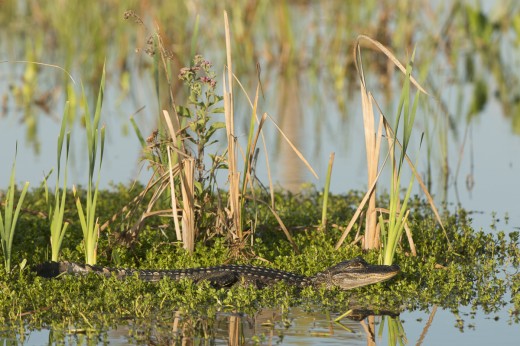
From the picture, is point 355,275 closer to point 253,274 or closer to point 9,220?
point 253,274

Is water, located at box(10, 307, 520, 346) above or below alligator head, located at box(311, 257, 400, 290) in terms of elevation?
below

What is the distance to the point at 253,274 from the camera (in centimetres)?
910

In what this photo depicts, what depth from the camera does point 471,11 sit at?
21141 millimetres

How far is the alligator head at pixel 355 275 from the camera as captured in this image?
8.95 meters

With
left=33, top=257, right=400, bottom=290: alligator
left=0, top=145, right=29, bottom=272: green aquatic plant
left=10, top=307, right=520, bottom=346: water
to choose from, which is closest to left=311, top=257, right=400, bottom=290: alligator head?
left=33, top=257, right=400, bottom=290: alligator

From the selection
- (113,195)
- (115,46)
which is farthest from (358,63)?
(115,46)

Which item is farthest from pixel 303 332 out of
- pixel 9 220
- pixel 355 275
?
pixel 9 220

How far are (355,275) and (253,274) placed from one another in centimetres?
84

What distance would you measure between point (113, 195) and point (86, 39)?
29.6 feet

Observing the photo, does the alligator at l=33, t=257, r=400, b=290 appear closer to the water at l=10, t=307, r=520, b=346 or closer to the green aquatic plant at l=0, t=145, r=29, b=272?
the green aquatic plant at l=0, t=145, r=29, b=272

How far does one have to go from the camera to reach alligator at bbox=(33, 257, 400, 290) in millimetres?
8992

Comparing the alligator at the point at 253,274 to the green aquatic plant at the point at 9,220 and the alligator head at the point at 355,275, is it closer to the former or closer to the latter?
the alligator head at the point at 355,275

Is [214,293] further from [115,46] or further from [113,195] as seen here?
[115,46]

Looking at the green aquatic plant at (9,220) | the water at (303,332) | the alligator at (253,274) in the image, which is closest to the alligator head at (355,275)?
the alligator at (253,274)
